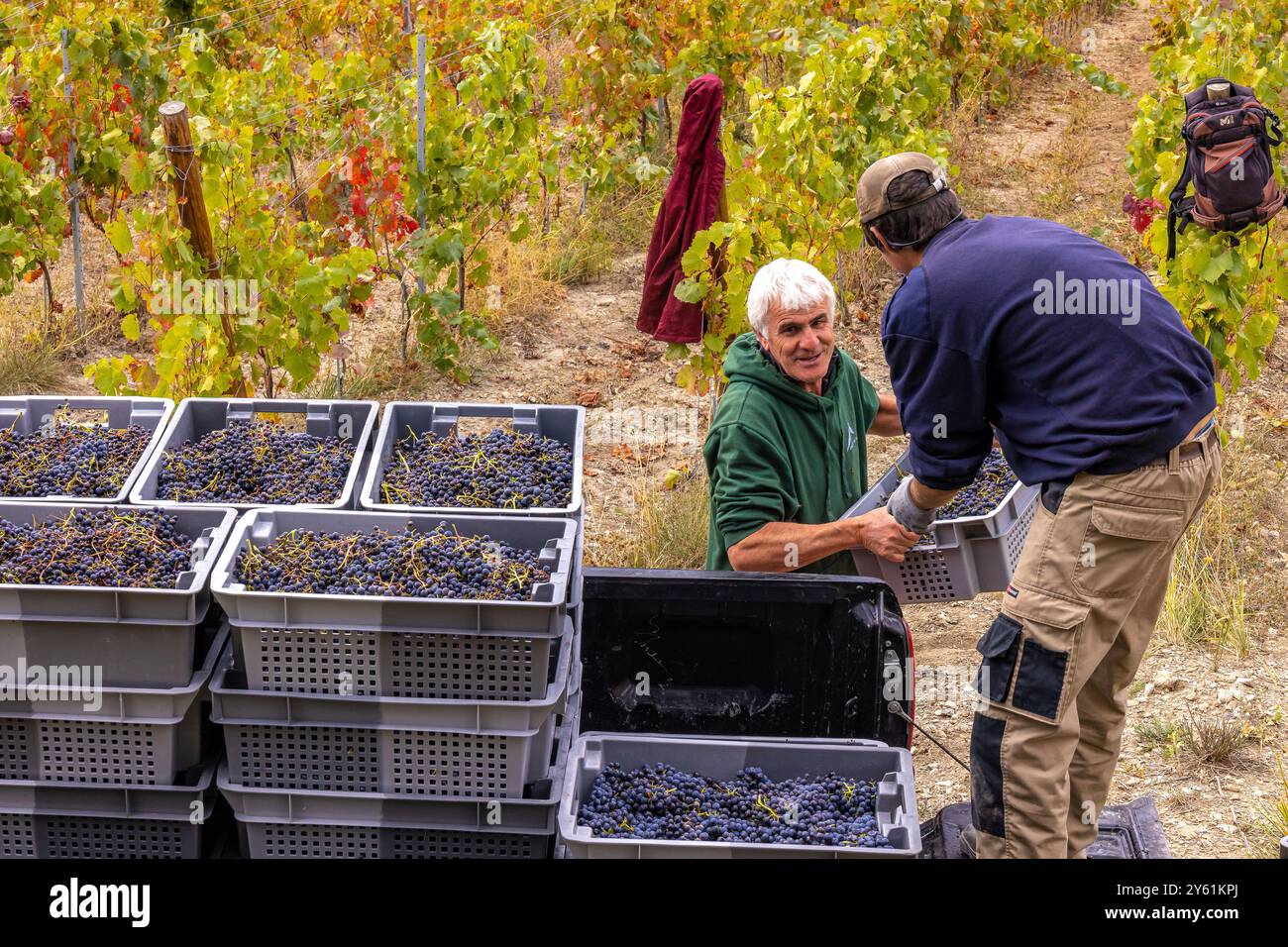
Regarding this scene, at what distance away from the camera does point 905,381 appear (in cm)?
281

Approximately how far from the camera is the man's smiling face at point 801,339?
3.20m

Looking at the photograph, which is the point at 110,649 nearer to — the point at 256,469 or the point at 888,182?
the point at 256,469

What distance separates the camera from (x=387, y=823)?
2555 millimetres

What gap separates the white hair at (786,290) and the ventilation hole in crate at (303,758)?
55.5 inches

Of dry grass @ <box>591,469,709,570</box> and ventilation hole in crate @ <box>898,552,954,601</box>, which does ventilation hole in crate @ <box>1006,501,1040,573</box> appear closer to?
ventilation hole in crate @ <box>898,552,954,601</box>

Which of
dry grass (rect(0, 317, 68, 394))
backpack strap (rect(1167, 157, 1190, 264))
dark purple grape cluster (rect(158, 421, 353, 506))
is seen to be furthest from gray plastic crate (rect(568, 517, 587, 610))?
dry grass (rect(0, 317, 68, 394))

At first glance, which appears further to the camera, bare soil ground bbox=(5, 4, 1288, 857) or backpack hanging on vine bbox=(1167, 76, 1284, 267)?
backpack hanging on vine bbox=(1167, 76, 1284, 267)

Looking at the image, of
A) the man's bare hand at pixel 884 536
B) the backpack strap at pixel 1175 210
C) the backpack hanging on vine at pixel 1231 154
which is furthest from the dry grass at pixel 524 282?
the man's bare hand at pixel 884 536

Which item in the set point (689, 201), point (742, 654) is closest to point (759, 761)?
point (742, 654)

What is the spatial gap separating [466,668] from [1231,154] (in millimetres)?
3477

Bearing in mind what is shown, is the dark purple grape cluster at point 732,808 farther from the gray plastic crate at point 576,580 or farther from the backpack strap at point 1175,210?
the backpack strap at point 1175,210

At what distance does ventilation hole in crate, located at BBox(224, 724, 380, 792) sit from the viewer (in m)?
2.53

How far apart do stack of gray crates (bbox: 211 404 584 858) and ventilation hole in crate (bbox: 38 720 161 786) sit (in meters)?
0.15

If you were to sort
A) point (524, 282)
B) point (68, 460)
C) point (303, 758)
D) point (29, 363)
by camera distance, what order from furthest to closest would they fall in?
point (524, 282)
point (29, 363)
point (68, 460)
point (303, 758)
